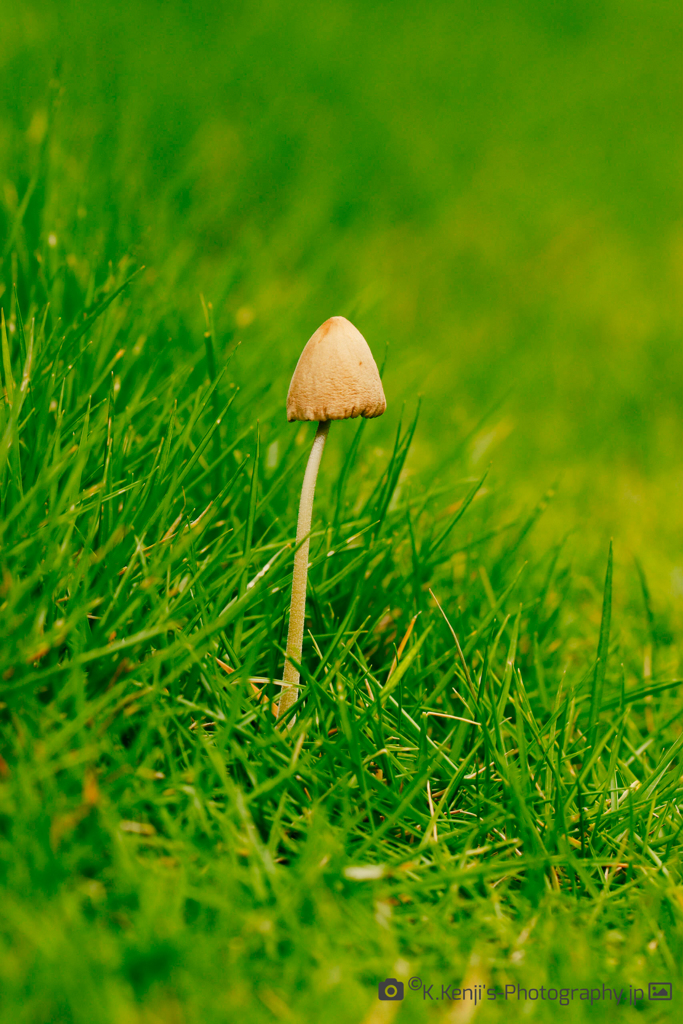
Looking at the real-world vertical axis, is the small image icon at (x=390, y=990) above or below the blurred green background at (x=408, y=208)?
below

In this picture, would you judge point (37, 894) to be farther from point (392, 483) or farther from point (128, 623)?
point (392, 483)

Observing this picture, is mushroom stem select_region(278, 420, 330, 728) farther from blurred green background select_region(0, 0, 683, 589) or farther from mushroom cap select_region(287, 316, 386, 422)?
blurred green background select_region(0, 0, 683, 589)

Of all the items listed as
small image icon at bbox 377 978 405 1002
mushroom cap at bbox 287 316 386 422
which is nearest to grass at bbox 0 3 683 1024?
small image icon at bbox 377 978 405 1002

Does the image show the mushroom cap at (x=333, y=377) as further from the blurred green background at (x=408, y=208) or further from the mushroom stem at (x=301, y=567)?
the blurred green background at (x=408, y=208)

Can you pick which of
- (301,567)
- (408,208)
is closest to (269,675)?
(301,567)

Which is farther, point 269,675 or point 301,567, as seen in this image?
point 269,675

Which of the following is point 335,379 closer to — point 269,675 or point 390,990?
point 269,675

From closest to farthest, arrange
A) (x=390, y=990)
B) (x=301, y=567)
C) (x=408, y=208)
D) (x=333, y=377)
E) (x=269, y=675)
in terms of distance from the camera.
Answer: (x=390, y=990), (x=333, y=377), (x=301, y=567), (x=269, y=675), (x=408, y=208)

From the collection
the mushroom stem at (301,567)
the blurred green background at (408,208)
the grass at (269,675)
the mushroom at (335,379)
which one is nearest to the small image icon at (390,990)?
the grass at (269,675)
